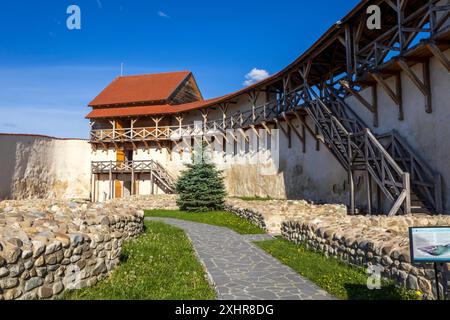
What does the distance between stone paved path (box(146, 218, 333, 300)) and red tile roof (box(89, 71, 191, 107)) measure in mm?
21855

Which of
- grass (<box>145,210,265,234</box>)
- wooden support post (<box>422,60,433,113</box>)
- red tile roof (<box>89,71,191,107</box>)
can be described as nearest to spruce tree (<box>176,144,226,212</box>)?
grass (<box>145,210,265,234</box>)

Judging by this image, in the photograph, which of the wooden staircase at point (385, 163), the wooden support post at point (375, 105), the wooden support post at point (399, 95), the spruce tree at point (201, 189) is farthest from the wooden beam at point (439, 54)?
the spruce tree at point (201, 189)

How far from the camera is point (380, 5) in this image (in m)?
12.0

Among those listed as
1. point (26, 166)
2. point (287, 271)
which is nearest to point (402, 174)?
point (287, 271)

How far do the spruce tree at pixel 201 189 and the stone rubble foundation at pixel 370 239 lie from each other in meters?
6.56

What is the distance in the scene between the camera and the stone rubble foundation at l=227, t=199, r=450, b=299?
480cm

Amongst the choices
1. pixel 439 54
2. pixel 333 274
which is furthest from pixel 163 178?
pixel 333 274

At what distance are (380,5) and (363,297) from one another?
10.9 m

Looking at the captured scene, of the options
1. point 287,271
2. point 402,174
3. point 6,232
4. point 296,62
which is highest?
point 296,62

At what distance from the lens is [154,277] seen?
5996 millimetres

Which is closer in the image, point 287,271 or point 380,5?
point 287,271

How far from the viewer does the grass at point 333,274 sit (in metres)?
4.89

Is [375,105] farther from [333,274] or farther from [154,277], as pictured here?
[154,277]
